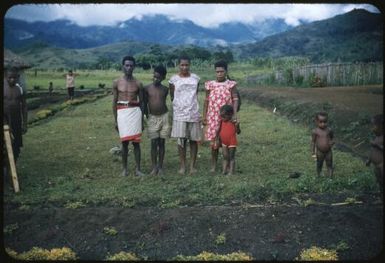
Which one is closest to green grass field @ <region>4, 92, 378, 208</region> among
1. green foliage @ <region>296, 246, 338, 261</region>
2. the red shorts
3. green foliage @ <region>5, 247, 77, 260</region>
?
the red shorts

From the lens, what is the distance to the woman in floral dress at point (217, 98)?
7941 mm

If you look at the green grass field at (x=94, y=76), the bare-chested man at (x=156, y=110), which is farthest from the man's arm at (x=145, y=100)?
the green grass field at (x=94, y=76)

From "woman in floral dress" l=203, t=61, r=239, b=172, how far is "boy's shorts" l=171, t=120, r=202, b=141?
187 millimetres

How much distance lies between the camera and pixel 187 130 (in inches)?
322

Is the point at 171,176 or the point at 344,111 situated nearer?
the point at 171,176

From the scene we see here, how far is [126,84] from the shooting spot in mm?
7824

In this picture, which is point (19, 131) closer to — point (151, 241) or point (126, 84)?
point (126, 84)

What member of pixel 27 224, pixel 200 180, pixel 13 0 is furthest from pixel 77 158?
pixel 13 0

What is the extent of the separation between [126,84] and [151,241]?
3.24m

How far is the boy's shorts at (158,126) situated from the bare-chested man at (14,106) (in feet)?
7.46

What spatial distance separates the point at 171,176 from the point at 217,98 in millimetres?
1622

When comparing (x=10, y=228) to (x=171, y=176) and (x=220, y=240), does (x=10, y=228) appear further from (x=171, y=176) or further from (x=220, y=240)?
(x=171, y=176)

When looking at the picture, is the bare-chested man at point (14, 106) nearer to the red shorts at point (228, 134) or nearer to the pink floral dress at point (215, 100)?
the pink floral dress at point (215, 100)

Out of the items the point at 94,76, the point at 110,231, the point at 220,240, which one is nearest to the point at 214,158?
the point at 220,240
